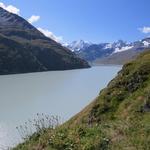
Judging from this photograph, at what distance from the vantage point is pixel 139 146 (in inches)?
457

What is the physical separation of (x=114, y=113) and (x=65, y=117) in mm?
30612

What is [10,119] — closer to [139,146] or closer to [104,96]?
[104,96]

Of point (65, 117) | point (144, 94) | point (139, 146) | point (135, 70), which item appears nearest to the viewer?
point (139, 146)

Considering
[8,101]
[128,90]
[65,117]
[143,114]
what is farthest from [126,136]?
[8,101]

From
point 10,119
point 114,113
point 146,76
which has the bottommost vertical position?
point 10,119

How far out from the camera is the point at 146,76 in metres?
A: 28.8

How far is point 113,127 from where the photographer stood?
13883 mm

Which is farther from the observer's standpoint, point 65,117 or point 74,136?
point 65,117

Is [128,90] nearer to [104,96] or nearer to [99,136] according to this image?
[104,96]

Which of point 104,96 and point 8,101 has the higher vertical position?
point 104,96

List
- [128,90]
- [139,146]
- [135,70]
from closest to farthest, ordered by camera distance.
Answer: [139,146] < [128,90] < [135,70]

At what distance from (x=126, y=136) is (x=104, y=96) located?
16.6m

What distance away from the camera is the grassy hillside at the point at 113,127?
1192cm

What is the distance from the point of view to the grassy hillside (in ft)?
39.1
